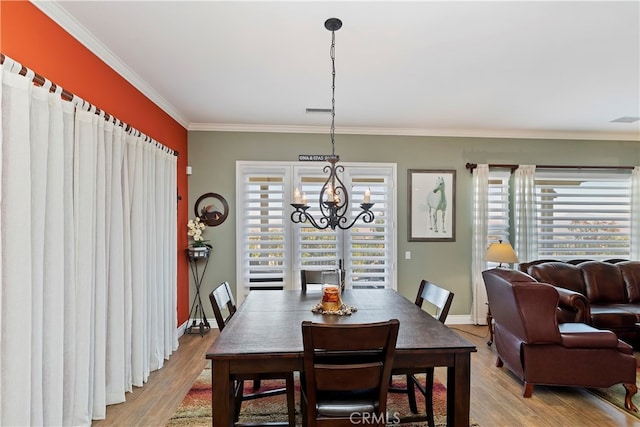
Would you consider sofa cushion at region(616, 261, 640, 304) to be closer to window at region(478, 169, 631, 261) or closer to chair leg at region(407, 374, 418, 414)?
window at region(478, 169, 631, 261)

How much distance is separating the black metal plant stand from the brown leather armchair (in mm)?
3600

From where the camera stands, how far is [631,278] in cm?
427

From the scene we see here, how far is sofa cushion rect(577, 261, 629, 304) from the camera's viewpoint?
4.17 meters

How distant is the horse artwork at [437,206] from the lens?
4.92 meters

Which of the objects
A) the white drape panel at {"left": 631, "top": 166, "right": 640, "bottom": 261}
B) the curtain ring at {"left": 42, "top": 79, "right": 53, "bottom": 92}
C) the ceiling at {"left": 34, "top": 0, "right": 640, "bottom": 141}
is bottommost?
the white drape panel at {"left": 631, "top": 166, "right": 640, "bottom": 261}

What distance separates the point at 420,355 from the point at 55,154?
7.88 feet

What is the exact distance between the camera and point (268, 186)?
4730mm

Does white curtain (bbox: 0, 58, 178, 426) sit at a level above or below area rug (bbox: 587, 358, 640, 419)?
above

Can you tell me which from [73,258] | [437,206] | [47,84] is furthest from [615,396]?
[47,84]

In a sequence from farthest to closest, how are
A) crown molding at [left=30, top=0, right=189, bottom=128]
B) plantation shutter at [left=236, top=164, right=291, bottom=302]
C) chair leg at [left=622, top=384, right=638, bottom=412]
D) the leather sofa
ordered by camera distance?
plantation shutter at [left=236, top=164, right=291, bottom=302]
the leather sofa
chair leg at [left=622, top=384, right=638, bottom=412]
crown molding at [left=30, top=0, right=189, bottom=128]

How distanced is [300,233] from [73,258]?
2.87 m

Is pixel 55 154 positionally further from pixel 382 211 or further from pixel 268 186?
pixel 382 211

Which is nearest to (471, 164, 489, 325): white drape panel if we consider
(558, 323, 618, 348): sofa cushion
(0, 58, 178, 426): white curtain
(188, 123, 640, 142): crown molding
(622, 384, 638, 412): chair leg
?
(188, 123, 640, 142): crown molding

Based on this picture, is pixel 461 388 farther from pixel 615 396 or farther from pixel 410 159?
pixel 410 159
